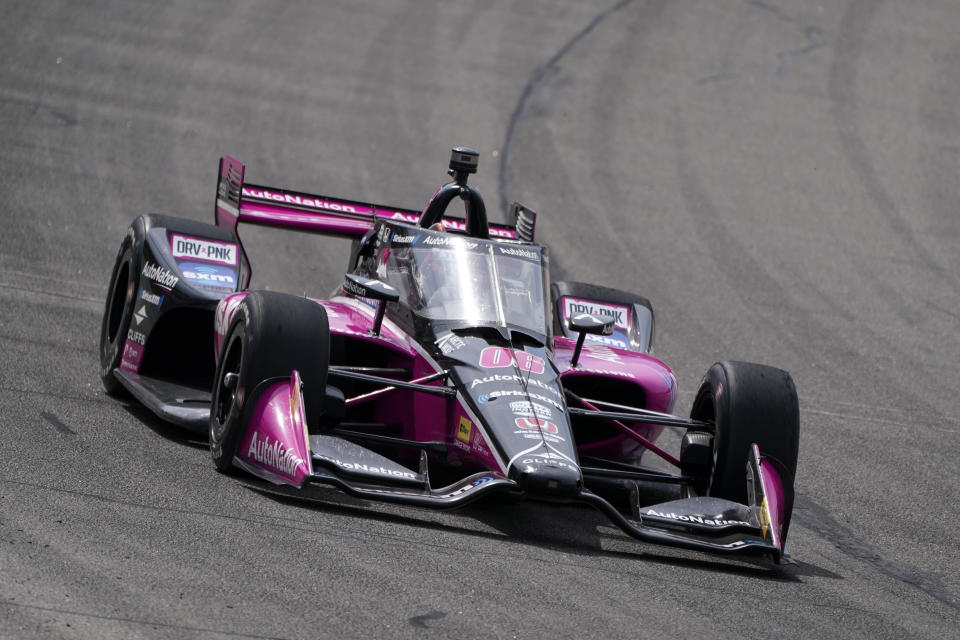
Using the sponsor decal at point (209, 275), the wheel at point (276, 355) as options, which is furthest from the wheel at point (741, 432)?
the sponsor decal at point (209, 275)

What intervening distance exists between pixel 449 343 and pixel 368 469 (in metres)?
1.03

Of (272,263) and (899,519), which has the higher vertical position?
(272,263)

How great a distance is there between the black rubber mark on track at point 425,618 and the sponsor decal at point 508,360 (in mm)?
2203

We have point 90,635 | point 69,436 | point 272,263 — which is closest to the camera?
point 90,635

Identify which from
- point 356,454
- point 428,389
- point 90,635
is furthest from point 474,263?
point 90,635

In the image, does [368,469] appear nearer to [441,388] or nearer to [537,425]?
[441,388]

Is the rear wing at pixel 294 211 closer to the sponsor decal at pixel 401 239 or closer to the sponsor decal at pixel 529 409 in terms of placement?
the sponsor decal at pixel 401 239

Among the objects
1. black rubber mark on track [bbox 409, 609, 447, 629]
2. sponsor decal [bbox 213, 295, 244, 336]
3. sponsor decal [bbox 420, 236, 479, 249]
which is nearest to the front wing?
sponsor decal [bbox 213, 295, 244, 336]

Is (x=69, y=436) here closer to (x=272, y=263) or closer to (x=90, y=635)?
(x=90, y=635)

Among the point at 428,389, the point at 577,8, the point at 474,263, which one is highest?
Answer: the point at 577,8

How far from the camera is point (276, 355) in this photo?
7.03 meters

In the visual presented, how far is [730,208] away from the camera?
16109mm

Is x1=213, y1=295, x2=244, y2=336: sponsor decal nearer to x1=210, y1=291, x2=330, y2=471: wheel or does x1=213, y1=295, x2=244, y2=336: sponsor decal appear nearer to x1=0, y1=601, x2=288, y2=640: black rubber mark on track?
x1=210, y1=291, x2=330, y2=471: wheel

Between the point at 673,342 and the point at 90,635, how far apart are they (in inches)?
331
